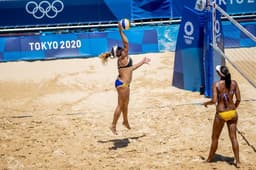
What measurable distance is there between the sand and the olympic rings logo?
276 cm

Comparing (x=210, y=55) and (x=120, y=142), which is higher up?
(x=210, y=55)

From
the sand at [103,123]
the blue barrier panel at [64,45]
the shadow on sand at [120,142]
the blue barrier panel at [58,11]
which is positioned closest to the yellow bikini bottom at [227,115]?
the sand at [103,123]

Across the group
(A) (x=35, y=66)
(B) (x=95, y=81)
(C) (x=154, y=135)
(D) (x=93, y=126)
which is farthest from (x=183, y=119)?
(A) (x=35, y=66)

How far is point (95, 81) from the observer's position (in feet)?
41.5

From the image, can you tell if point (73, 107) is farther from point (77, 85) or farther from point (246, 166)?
point (246, 166)

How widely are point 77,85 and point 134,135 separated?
14.0 ft

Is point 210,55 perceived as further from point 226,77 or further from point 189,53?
point 226,77

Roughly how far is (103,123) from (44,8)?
7830 millimetres

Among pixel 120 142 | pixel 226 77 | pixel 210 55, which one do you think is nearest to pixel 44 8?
pixel 210 55

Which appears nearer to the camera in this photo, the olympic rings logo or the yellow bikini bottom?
the yellow bikini bottom

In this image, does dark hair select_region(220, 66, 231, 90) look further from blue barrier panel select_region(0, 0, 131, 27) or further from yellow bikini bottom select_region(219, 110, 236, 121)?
blue barrier panel select_region(0, 0, 131, 27)

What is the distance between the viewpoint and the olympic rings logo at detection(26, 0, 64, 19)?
15.7 meters

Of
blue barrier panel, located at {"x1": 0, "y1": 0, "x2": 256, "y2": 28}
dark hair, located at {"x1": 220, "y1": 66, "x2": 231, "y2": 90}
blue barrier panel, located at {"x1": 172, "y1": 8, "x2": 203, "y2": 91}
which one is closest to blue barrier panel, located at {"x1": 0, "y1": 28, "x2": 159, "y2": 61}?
blue barrier panel, located at {"x1": 0, "y1": 0, "x2": 256, "y2": 28}

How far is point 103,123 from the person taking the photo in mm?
9383
